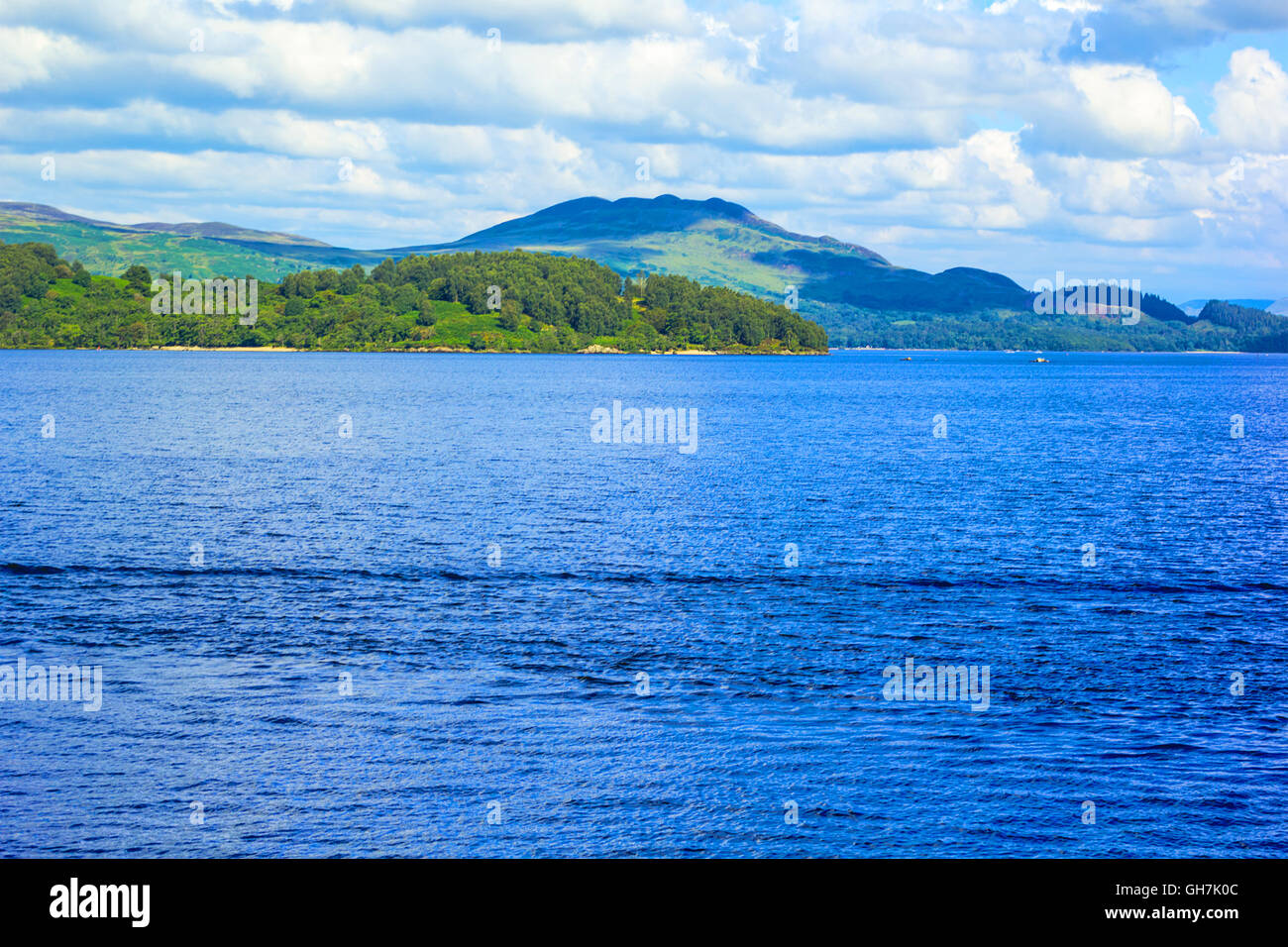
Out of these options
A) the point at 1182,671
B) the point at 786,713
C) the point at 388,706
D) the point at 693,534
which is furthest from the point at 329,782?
the point at 693,534

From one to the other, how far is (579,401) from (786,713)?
15152cm

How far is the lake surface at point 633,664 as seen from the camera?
74.0 ft

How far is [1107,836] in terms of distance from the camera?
21938mm

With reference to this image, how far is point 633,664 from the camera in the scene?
110 feet

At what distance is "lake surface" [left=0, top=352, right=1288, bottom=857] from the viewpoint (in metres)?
22.6

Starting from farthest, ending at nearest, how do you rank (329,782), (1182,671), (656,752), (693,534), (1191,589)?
(693,534) → (1191,589) → (1182,671) → (656,752) → (329,782)

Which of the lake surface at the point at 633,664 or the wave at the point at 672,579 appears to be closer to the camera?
the lake surface at the point at 633,664

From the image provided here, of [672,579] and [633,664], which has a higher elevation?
[672,579]

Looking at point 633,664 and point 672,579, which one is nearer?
point 633,664

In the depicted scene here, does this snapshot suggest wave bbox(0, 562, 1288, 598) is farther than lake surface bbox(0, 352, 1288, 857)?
Yes

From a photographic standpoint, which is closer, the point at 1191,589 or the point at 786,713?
the point at 786,713
